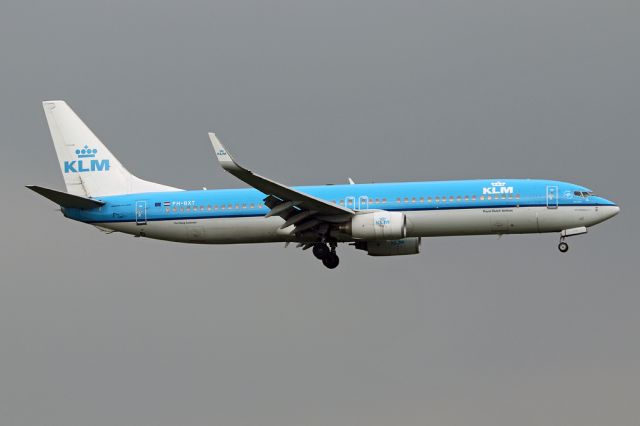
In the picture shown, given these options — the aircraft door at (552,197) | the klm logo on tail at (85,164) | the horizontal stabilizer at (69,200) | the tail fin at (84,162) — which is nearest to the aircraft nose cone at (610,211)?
the aircraft door at (552,197)

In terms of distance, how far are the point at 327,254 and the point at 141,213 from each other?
9603 mm

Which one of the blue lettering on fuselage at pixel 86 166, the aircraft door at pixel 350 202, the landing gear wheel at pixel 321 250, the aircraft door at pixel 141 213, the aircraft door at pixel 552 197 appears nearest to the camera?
the aircraft door at pixel 552 197

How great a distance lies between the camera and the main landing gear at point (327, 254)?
2469 inches

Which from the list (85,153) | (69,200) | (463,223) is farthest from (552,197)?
(85,153)

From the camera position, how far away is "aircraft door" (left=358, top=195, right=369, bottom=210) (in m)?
61.5

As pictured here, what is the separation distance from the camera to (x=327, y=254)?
62.8 m

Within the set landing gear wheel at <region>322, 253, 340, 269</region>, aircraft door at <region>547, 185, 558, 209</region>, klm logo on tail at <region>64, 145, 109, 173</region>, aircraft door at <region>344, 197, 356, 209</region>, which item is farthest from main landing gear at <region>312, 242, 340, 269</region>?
klm logo on tail at <region>64, 145, 109, 173</region>

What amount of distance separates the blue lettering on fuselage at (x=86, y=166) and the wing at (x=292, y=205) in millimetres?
10735

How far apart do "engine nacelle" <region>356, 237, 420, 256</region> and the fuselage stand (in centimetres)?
243

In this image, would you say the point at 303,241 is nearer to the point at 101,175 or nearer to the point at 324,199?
the point at 324,199

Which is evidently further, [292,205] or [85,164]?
[85,164]

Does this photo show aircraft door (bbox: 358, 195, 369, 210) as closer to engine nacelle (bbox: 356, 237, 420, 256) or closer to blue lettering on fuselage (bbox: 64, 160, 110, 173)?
engine nacelle (bbox: 356, 237, 420, 256)

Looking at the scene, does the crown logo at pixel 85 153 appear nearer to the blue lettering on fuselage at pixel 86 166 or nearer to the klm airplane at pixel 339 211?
the blue lettering on fuselage at pixel 86 166

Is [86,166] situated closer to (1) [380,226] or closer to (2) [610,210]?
(1) [380,226]
